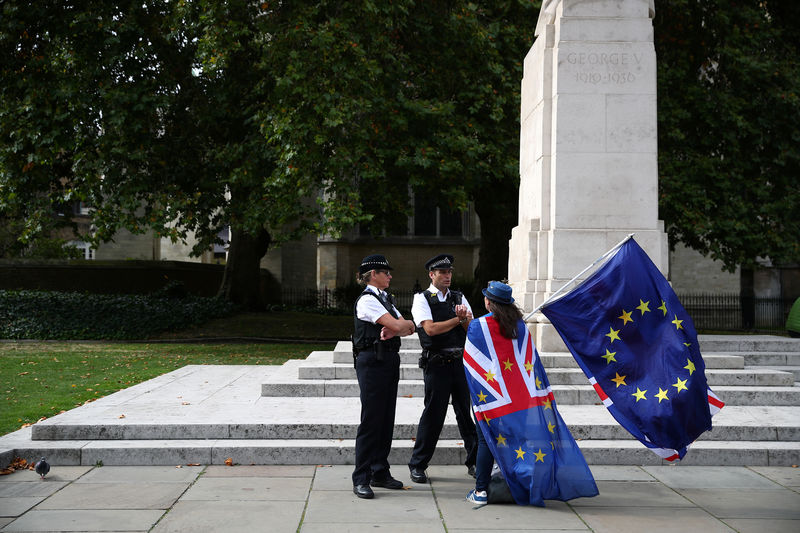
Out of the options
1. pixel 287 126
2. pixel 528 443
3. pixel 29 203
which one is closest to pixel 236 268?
pixel 29 203

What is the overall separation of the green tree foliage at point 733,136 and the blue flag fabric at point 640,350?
39.2ft

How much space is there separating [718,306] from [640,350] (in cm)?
3012

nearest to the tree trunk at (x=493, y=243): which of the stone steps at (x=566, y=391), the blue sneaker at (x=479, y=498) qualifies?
the stone steps at (x=566, y=391)

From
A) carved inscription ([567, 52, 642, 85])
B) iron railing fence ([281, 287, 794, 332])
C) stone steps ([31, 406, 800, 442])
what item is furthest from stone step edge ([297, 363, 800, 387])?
iron railing fence ([281, 287, 794, 332])

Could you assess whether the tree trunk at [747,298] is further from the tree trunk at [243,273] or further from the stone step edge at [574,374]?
the stone step edge at [574,374]

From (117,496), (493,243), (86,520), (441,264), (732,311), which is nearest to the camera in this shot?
(86,520)

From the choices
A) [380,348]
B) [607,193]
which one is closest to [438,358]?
[380,348]

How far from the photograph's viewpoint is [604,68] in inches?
421

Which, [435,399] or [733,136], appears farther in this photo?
[733,136]

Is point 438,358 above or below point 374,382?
above

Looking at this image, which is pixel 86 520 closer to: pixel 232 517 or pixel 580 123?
pixel 232 517

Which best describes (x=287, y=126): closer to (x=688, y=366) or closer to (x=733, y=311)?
(x=688, y=366)

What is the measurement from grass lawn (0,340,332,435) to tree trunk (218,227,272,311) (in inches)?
153

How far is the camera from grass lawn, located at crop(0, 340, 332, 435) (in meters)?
10.2
